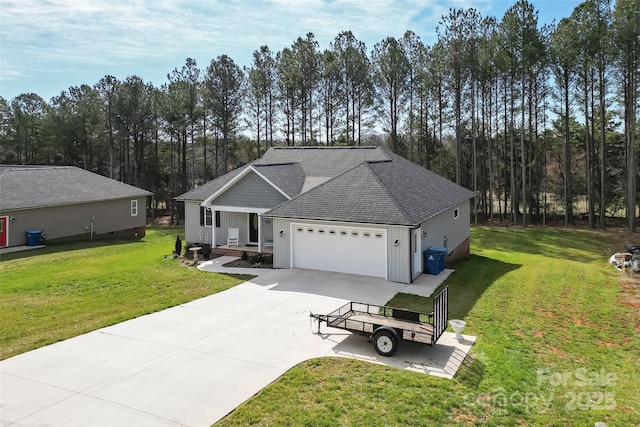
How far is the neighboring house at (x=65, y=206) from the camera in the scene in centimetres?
2273

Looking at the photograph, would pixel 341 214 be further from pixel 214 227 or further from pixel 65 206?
pixel 65 206

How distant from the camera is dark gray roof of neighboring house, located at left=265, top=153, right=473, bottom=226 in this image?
14.9 metres

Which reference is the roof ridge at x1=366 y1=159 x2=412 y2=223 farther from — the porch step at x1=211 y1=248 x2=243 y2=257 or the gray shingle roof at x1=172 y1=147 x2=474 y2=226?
the porch step at x1=211 y1=248 x2=243 y2=257

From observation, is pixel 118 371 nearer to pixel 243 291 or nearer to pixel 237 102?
pixel 243 291

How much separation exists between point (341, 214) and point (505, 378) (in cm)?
838

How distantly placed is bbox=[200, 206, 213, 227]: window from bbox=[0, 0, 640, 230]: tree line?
19.6m

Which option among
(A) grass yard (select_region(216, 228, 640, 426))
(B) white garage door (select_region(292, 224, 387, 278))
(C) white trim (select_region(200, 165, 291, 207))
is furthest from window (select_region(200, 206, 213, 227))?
(A) grass yard (select_region(216, 228, 640, 426))

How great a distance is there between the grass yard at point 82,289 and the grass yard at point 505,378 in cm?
583

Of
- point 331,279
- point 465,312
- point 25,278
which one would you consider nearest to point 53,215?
point 25,278

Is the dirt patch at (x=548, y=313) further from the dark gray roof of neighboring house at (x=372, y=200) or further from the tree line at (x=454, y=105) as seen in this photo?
the tree line at (x=454, y=105)

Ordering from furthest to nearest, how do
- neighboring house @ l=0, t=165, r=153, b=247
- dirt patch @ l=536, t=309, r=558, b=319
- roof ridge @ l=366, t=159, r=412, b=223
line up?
neighboring house @ l=0, t=165, r=153, b=247, roof ridge @ l=366, t=159, r=412, b=223, dirt patch @ l=536, t=309, r=558, b=319

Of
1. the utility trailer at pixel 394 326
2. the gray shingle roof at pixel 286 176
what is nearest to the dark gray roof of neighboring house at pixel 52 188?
the gray shingle roof at pixel 286 176

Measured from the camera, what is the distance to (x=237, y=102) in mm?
39000

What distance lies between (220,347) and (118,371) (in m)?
1.95
